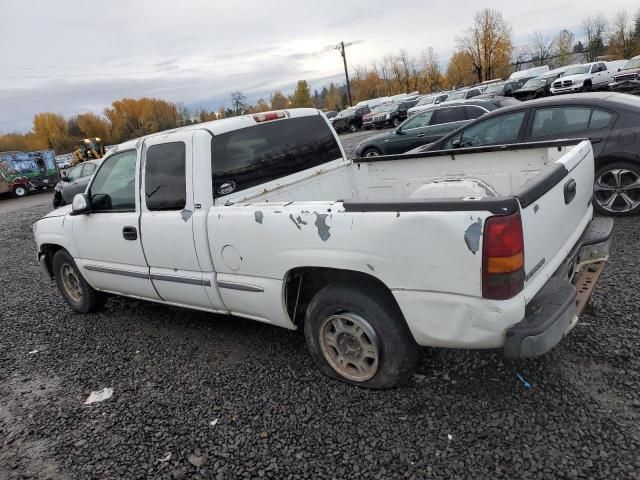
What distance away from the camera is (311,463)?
2.62 meters

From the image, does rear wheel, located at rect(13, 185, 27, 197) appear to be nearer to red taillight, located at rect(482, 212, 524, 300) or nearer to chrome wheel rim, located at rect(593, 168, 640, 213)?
chrome wheel rim, located at rect(593, 168, 640, 213)

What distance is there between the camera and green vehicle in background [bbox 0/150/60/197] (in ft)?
78.8

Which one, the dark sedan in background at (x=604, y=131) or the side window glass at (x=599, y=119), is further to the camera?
the side window glass at (x=599, y=119)

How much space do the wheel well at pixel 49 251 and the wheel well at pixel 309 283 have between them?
327cm

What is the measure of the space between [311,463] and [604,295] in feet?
9.62

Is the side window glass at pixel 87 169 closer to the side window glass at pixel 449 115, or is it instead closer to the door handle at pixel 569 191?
the side window glass at pixel 449 115

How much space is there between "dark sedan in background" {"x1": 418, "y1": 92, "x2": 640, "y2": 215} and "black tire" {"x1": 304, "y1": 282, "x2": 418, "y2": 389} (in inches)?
170

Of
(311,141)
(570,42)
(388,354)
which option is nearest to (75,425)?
(388,354)

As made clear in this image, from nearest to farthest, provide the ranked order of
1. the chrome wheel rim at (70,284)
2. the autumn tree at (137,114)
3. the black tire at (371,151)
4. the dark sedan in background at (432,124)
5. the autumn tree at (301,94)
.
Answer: the chrome wheel rim at (70,284) < the dark sedan in background at (432,124) < the black tire at (371,151) < the autumn tree at (301,94) < the autumn tree at (137,114)

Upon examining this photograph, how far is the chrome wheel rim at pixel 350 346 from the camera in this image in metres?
2.98

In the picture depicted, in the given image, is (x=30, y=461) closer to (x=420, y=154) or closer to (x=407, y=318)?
(x=407, y=318)

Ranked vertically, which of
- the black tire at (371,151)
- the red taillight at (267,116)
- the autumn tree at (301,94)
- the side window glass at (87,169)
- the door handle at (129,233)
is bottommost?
the black tire at (371,151)

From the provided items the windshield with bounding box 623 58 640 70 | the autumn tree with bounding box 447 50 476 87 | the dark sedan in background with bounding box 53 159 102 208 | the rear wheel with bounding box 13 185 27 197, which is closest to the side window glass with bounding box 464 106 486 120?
the dark sedan in background with bounding box 53 159 102 208

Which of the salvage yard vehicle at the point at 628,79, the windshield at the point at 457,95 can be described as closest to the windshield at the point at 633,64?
the salvage yard vehicle at the point at 628,79
